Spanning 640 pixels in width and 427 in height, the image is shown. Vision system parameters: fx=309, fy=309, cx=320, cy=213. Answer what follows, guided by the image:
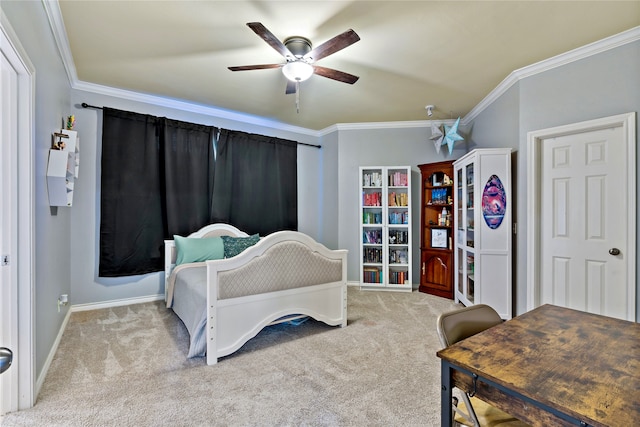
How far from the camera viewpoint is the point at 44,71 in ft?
7.12

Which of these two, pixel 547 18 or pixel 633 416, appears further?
pixel 547 18

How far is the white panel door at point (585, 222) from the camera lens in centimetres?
254

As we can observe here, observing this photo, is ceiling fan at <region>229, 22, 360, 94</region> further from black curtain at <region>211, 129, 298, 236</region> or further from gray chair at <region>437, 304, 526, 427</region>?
black curtain at <region>211, 129, 298, 236</region>

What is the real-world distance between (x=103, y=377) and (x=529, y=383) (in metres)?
2.55

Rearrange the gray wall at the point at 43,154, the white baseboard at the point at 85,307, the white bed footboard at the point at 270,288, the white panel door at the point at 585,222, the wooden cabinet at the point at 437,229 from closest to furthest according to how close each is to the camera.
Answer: the gray wall at the point at 43,154, the white baseboard at the point at 85,307, the white bed footboard at the point at 270,288, the white panel door at the point at 585,222, the wooden cabinet at the point at 437,229

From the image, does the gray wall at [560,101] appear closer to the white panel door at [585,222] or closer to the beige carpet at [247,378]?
the white panel door at [585,222]

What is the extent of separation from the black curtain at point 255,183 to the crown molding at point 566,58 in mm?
2926

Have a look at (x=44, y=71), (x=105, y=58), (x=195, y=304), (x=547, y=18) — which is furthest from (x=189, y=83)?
(x=547, y=18)

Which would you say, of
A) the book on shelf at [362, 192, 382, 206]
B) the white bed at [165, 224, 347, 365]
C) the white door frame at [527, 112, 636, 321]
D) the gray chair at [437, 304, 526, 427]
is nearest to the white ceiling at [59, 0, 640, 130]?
the white door frame at [527, 112, 636, 321]

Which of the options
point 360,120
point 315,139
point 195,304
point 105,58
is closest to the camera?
point 195,304

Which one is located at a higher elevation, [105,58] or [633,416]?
[105,58]

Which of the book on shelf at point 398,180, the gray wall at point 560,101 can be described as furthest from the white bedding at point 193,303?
the gray wall at point 560,101

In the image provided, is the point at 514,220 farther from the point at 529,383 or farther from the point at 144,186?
the point at 144,186

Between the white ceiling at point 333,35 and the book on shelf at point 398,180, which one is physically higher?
the white ceiling at point 333,35
